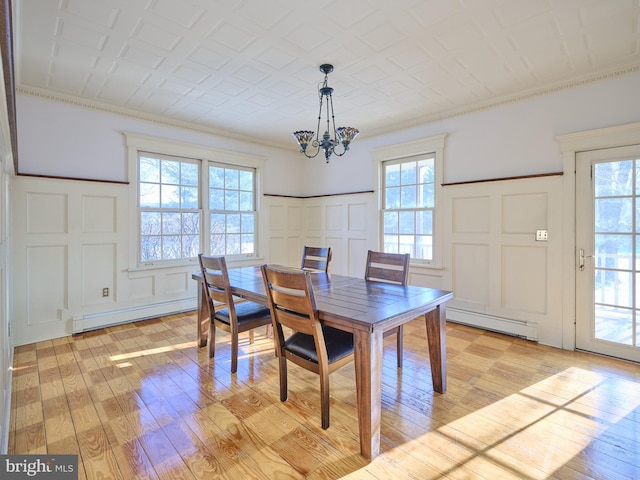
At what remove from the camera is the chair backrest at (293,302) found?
71.9 inches

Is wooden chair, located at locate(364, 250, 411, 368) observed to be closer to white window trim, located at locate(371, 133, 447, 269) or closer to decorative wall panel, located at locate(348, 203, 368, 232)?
white window trim, located at locate(371, 133, 447, 269)

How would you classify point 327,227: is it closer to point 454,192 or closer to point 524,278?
point 454,192

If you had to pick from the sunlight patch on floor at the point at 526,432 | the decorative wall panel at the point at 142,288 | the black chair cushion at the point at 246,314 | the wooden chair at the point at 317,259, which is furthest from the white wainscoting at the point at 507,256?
Result: the decorative wall panel at the point at 142,288

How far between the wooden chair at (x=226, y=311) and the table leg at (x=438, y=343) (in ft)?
4.36

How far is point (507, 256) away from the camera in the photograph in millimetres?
3486

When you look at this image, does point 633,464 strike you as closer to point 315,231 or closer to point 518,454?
point 518,454

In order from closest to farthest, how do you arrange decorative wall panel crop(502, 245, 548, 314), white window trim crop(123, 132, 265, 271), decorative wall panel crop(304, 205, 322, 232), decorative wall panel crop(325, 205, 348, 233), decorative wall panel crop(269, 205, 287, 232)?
1. decorative wall panel crop(502, 245, 548, 314)
2. white window trim crop(123, 132, 265, 271)
3. decorative wall panel crop(325, 205, 348, 233)
4. decorative wall panel crop(269, 205, 287, 232)
5. decorative wall panel crop(304, 205, 322, 232)

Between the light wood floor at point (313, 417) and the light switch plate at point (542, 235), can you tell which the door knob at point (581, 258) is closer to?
the light switch plate at point (542, 235)

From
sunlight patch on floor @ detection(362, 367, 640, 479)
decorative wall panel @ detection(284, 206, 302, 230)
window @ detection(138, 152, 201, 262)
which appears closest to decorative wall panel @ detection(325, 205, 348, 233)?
decorative wall panel @ detection(284, 206, 302, 230)

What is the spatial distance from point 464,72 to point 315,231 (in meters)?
3.23

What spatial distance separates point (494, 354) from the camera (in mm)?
2955

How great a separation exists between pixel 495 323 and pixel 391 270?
5.58ft

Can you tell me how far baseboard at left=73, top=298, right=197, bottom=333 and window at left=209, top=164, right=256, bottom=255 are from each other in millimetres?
834

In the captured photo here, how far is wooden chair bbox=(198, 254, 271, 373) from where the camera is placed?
2.58 meters
